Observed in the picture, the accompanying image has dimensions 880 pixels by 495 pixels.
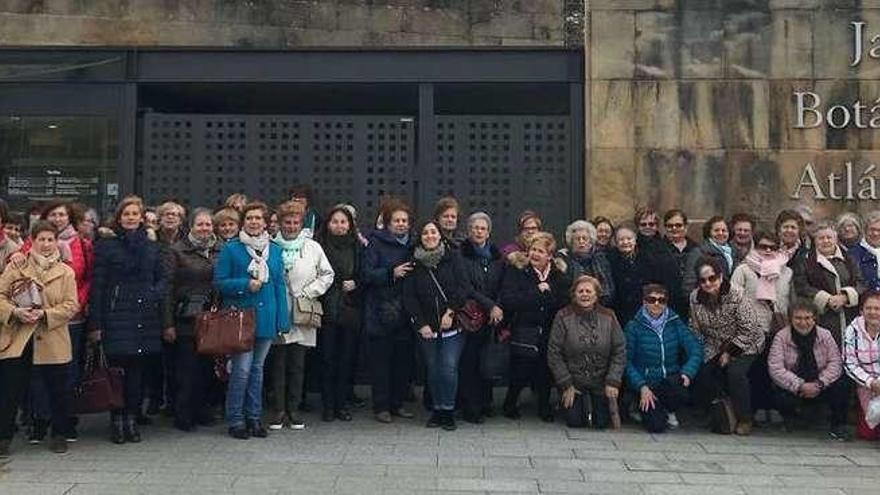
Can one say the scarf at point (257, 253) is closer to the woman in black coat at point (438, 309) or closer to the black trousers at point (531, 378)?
the woman in black coat at point (438, 309)

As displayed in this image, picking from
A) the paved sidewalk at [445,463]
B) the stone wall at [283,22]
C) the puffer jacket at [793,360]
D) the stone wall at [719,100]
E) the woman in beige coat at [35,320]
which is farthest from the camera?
the stone wall at [283,22]

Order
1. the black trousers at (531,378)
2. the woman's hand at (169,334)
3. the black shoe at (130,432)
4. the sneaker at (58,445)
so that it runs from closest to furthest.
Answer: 1. the sneaker at (58,445)
2. the black shoe at (130,432)
3. the woman's hand at (169,334)
4. the black trousers at (531,378)

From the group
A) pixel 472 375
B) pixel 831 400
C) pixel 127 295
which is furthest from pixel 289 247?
pixel 831 400

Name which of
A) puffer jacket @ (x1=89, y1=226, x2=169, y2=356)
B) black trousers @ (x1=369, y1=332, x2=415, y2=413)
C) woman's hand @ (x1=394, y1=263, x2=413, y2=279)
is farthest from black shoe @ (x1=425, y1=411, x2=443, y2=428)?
puffer jacket @ (x1=89, y1=226, x2=169, y2=356)

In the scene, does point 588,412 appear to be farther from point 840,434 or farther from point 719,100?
point 719,100

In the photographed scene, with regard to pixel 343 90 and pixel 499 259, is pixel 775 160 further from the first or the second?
pixel 343 90

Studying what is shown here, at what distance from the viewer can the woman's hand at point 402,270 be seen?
7562 mm

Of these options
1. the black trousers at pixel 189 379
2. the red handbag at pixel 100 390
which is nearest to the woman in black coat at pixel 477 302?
the black trousers at pixel 189 379

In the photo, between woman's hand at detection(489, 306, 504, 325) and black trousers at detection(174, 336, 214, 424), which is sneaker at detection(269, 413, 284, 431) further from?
woman's hand at detection(489, 306, 504, 325)

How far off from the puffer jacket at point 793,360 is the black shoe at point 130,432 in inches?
207

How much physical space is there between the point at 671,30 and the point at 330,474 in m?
6.55

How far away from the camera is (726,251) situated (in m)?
8.30

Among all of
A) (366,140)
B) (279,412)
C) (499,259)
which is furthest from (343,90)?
(279,412)

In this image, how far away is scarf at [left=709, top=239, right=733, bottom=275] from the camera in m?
8.20
